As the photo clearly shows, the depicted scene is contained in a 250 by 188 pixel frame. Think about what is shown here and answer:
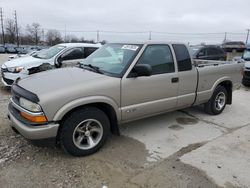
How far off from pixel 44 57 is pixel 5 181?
584 centimetres

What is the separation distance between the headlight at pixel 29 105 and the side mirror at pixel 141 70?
152cm

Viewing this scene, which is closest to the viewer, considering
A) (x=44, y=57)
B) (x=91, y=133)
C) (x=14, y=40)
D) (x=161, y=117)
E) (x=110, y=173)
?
(x=110, y=173)

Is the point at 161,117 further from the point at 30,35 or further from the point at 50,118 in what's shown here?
the point at 30,35

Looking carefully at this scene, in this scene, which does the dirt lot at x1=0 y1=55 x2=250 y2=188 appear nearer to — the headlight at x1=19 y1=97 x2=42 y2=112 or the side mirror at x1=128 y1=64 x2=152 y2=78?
the headlight at x1=19 y1=97 x2=42 y2=112

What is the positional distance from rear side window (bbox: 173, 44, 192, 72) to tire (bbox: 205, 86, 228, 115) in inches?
50.9

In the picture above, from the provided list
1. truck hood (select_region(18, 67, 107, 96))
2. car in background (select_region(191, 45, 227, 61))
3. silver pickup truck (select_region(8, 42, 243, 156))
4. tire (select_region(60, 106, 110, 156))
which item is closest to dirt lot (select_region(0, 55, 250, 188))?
tire (select_region(60, 106, 110, 156))

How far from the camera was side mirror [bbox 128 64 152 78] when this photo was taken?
379 cm

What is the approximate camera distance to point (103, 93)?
3.58 m

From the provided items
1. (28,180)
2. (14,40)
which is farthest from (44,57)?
(14,40)

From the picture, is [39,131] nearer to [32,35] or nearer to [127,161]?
[127,161]

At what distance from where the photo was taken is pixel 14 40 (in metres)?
70.8

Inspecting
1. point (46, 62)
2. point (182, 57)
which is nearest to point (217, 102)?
point (182, 57)

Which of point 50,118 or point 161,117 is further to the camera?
point 161,117

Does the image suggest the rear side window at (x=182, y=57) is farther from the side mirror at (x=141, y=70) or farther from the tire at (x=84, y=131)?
the tire at (x=84, y=131)
